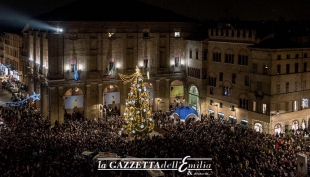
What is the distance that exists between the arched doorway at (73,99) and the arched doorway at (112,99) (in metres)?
3.43

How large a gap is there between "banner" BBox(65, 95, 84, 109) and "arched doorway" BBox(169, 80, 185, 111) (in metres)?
14.1

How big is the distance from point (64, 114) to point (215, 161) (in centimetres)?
2888

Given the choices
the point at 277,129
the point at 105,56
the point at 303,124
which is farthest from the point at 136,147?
the point at 303,124

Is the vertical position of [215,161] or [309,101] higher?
[309,101]

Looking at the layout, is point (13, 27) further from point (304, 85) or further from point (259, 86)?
point (304, 85)

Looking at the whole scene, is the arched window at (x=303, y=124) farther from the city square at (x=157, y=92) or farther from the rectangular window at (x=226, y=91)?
the rectangular window at (x=226, y=91)

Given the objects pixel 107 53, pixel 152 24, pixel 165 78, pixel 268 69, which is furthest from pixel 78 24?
pixel 268 69

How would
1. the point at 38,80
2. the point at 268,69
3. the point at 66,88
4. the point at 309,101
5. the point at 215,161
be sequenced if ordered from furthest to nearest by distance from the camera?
the point at 38,80 → the point at 66,88 → the point at 309,101 → the point at 268,69 → the point at 215,161

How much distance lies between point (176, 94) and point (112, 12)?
52.4 feet

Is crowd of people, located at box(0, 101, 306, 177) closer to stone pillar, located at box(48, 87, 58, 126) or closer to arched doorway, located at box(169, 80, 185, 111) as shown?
stone pillar, located at box(48, 87, 58, 126)

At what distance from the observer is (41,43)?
175 feet

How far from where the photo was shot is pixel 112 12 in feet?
188

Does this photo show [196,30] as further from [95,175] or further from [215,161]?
[95,175]

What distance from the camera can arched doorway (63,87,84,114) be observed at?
53.6 meters
